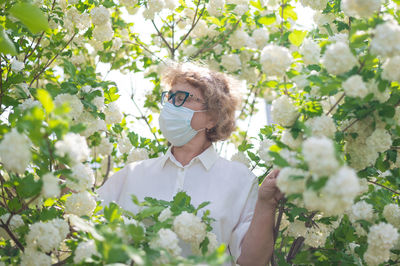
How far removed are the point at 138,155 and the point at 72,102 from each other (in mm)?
1374

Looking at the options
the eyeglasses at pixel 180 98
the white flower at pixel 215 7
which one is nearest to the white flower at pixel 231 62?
the white flower at pixel 215 7

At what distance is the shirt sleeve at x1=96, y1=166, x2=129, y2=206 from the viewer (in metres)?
2.83

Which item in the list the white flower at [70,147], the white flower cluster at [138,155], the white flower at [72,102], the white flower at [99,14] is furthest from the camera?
the white flower cluster at [138,155]

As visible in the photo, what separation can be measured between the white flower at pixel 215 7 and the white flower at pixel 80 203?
2.15 meters

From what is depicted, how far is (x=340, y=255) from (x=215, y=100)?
1226mm

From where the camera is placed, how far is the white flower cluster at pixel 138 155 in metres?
3.42

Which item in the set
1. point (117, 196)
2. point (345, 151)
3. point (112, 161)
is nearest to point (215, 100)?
point (117, 196)

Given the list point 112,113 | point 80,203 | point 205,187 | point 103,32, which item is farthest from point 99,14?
point 80,203

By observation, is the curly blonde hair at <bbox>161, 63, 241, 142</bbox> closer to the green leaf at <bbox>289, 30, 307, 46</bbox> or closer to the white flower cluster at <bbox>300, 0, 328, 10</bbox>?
the white flower cluster at <bbox>300, 0, 328, 10</bbox>

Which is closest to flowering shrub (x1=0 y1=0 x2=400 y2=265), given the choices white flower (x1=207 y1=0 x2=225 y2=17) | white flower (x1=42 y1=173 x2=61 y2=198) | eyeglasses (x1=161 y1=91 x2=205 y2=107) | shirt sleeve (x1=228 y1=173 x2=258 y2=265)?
white flower (x1=42 y1=173 x2=61 y2=198)

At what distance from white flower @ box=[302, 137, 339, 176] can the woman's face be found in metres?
1.53

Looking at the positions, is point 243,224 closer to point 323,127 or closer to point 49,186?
point 323,127

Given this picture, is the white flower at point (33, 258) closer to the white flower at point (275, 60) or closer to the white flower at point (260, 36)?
the white flower at point (275, 60)

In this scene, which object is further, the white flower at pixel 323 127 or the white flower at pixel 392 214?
the white flower at pixel 392 214
